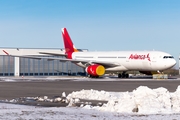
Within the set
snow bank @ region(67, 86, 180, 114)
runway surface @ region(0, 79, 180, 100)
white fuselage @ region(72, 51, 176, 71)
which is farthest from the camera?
white fuselage @ region(72, 51, 176, 71)

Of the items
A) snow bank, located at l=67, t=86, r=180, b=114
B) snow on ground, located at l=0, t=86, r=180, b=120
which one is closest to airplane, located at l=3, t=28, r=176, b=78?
snow on ground, located at l=0, t=86, r=180, b=120

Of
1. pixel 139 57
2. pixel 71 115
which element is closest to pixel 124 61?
pixel 139 57

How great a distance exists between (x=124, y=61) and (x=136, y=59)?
2379mm

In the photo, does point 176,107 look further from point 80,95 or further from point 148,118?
point 80,95

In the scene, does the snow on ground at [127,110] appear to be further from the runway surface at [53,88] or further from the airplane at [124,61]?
the airplane at [124,61]

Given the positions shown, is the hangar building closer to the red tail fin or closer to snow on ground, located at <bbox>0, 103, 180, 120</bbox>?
the red tail fin

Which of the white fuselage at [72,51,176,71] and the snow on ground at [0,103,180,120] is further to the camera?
the white fuselage at [72,51,176,71]

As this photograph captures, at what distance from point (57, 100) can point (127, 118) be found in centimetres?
600

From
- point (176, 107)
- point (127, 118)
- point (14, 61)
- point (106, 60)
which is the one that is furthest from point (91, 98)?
point (14, 61)

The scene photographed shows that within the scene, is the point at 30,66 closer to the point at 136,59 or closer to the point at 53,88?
the point at 136,59

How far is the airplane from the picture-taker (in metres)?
42.6

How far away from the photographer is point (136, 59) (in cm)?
4456

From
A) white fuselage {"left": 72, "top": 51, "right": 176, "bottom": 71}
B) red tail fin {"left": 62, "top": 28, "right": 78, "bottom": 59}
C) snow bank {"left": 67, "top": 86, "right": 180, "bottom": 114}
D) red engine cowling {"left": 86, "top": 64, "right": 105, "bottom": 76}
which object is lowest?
snow bank {"left": 67, "top": 86, "right": 180, "bottom": 114}

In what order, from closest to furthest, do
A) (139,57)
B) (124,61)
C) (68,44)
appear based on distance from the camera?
1. (139,57)
2. (124,61)
3. (68,44)
